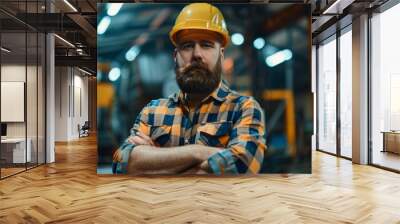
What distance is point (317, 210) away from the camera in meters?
4.39

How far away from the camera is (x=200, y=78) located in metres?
6.17

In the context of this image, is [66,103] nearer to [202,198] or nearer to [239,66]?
[239,66]

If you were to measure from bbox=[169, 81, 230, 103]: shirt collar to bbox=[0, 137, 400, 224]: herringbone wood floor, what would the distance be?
133 cm

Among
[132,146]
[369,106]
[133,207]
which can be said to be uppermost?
[369,106]

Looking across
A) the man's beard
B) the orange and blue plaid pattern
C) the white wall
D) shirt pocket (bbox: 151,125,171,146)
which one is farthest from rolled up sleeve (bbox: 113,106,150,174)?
the white wall

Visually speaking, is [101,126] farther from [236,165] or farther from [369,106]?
[369,106]

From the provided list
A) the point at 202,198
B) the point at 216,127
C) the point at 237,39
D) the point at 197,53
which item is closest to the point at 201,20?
the point at 197,53

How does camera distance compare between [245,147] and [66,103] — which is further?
[66,103]

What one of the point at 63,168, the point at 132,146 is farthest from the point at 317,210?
the point at 63,168

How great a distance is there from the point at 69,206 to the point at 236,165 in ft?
8.56

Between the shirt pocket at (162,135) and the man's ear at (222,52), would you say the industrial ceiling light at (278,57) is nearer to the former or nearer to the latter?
the man's ear at (222,52)

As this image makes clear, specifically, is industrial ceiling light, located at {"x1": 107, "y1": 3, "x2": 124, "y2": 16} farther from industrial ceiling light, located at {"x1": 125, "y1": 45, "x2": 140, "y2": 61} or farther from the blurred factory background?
industrial ceiling light, located at {"x1": 125, "y1": 45, "x2": 140, "y2": 61}

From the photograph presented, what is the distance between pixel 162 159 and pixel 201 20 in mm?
2285

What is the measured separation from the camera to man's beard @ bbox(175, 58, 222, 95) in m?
6.17
